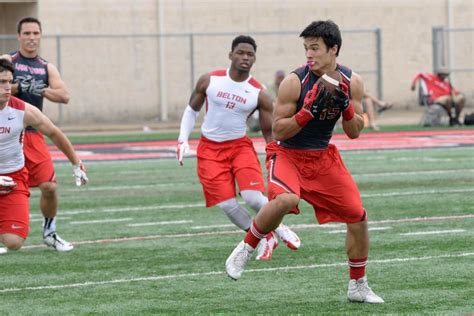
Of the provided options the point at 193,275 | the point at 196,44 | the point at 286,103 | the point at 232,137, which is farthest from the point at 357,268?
the point at 196,44

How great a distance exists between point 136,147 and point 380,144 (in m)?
4.49

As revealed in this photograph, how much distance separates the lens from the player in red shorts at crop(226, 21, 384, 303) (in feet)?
25.5

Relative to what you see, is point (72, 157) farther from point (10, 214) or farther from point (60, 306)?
point (60, 306)

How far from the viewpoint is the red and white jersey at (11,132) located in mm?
9594

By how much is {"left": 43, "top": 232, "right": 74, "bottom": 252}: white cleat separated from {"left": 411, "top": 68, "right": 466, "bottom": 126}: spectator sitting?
16239 mm

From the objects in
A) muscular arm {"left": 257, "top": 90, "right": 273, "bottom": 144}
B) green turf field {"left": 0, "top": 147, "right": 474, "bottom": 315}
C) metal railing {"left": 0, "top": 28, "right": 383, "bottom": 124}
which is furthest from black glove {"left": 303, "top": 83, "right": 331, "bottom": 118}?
metal railing {"left": 0, "top": 28, "right": 383, "bottom": 124}

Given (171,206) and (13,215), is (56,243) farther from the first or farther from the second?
(171,206)

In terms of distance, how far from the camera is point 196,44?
1240 inches

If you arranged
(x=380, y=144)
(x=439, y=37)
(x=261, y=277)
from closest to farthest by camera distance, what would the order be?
1. (x=261, y=277)
2. (x=380, y=144)
3. (x=439, y=37)

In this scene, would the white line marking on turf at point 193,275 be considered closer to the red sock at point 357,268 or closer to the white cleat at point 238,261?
the white cleat at point 238,261

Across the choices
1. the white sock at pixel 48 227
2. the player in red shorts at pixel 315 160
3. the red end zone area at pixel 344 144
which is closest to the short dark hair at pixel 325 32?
the player in red shorts at pixel 315 160

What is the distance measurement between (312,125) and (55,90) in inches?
150

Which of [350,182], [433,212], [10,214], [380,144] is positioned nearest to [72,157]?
[10,214]

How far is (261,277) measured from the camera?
29.9ft
